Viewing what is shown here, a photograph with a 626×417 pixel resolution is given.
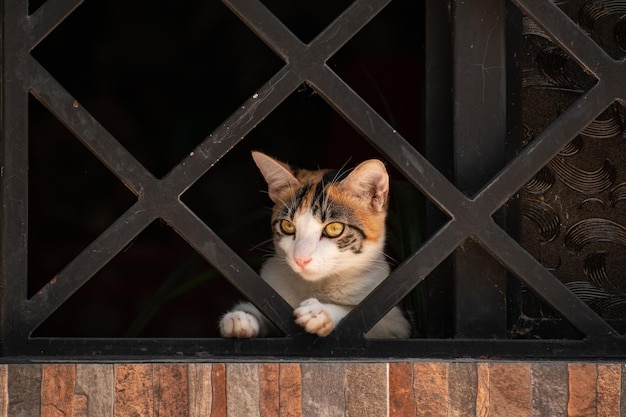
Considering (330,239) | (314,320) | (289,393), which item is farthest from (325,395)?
(330,239)

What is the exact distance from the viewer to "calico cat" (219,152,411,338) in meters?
2.38

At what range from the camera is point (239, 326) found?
201 centimetres

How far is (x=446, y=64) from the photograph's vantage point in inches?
81.8

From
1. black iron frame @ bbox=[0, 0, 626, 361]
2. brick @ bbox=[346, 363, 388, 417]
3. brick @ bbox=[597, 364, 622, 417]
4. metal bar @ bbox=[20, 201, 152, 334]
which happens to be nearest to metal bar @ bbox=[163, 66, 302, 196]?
black iron frame @ bbox=[0, 0, 626, 361]

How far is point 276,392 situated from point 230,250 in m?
0.34

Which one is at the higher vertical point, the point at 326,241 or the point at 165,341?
the point at 326,241

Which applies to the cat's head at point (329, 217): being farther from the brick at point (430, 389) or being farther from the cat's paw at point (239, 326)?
the brick at point (430, 389)

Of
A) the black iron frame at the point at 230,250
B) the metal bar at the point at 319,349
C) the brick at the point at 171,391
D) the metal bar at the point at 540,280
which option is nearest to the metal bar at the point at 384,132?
the black iron frame at the point at 230,250

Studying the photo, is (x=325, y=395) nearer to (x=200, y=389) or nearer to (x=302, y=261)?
(x=200, y=389)

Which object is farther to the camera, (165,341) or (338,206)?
(338,206)

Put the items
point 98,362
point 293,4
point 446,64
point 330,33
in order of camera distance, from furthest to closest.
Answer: point 293,4, point 446,64, point 330,33, point 98,362

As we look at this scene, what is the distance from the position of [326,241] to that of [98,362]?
2.73ft

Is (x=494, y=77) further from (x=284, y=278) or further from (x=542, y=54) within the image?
(x=284, y=278)

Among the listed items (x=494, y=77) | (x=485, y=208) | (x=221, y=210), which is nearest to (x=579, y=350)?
(x=485, y=208)
